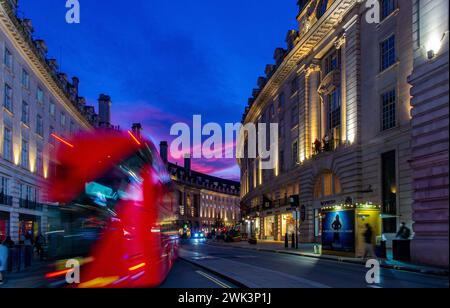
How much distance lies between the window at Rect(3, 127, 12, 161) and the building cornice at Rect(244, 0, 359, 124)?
26454 mm

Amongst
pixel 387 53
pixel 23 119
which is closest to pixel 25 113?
pixel 23 119

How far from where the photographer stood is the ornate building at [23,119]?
133 feet

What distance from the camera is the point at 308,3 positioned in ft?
161

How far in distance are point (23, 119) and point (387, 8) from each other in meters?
31.2

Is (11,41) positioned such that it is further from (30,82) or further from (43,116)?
(43,116)

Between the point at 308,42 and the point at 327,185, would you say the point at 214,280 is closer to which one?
the point at 327,185

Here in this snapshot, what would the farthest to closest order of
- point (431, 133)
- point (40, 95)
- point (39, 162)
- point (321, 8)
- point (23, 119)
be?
1. point (40, 95)
2. point (39, 162)
3. point (23, 119)
4. point (321, 8)
5. point (431, 133)

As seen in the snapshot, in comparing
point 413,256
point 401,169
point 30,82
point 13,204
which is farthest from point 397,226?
point 30,82

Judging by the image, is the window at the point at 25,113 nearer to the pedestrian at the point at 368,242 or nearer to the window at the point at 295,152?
the window at the point at 295,152

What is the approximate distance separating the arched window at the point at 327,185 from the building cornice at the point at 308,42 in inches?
468

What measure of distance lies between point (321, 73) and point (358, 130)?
11351 millimetres

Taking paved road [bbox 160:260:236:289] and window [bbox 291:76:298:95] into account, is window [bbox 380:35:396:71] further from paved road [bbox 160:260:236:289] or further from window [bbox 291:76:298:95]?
window [bbox 291:76:298:95]

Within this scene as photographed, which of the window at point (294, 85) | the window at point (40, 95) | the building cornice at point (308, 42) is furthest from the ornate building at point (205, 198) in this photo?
the window at point (40, 95)

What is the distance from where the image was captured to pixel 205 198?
155000mm
